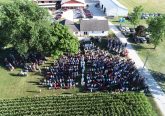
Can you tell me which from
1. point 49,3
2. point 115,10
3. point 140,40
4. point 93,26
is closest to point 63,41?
point 93,26

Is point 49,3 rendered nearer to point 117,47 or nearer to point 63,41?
point 63,41

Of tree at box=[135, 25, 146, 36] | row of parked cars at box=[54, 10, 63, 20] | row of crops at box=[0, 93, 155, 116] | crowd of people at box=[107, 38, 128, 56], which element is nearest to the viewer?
row of crops at box=[0, 93, 155, 116]

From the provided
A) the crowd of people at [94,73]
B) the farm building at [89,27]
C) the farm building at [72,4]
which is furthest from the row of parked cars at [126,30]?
the farm building at [72,4]

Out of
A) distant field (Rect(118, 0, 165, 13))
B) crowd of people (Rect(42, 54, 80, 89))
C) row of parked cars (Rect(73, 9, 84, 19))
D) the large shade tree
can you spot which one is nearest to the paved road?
crowd of people (Rect(42, 54, 80, 89))

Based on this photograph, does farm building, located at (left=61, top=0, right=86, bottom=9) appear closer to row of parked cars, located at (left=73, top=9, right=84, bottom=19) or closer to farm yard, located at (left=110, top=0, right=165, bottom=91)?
row of parked cars, located at (left=73, top=9, right=84, bottom=19)

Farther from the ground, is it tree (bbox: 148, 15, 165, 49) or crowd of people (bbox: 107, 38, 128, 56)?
tree (bbox: 148, 15, 165, 49)

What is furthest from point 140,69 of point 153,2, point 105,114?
point 153,2

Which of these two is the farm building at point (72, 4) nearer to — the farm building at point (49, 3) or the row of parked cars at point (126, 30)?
the farm building at point (49, 3)
